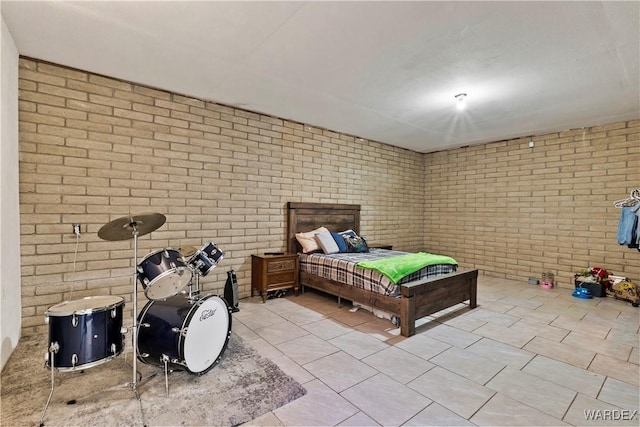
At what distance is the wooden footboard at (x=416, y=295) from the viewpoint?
10.0 ft

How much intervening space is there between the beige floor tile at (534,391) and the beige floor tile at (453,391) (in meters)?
0.15

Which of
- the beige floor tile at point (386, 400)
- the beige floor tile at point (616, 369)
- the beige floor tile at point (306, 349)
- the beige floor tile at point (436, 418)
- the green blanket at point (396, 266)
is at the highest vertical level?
the green blanket at point (396, 266)

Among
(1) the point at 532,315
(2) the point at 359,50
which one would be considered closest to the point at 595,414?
(1) the point at 532,315

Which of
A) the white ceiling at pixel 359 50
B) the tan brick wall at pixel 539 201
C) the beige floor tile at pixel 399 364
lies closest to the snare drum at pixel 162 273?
the beige floor tile at pixel 399 364

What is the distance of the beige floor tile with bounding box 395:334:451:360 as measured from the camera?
267cm

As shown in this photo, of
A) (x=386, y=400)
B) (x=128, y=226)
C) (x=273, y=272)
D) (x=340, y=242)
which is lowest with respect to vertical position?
(x=386, y=400)

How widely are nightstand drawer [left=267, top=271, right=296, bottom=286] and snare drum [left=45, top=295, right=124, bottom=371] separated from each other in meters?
2.24

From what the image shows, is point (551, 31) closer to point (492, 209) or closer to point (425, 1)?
point (425, 1)

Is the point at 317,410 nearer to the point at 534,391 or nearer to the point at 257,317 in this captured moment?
the point at 534,391

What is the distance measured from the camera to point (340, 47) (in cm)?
258

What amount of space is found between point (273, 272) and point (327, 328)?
1258mm

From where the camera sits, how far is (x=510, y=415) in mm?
1851

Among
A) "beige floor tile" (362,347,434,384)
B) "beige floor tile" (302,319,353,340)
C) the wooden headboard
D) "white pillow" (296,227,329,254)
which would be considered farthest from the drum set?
the wooden headboard

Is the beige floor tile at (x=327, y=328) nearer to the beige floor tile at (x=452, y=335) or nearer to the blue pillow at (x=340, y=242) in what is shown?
the beige floor tile at (x=452, y=335)
